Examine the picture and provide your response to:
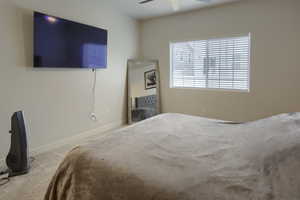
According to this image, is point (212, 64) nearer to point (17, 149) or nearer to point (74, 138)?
point (74, 138)

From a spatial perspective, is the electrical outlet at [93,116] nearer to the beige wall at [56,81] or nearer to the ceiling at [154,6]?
the beige wall at [56,81]

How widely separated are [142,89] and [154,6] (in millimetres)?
1699

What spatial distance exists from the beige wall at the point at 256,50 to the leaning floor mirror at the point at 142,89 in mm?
557

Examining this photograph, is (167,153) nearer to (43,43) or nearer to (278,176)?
(278,176)

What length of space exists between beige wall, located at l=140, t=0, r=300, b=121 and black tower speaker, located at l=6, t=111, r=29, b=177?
2980mm

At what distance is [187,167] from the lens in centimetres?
121

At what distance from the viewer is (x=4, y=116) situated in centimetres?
250

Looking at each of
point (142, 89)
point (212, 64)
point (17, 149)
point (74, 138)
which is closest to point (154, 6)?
point (212, 64)

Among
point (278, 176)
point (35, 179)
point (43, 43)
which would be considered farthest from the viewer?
point (43, 43)

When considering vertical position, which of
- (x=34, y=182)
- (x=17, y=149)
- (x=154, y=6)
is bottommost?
(x=34, y=182)

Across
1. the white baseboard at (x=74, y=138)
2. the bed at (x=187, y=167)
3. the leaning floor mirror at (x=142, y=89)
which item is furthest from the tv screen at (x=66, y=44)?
the bed at (x=187, y=167)

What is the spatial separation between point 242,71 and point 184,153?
287cm

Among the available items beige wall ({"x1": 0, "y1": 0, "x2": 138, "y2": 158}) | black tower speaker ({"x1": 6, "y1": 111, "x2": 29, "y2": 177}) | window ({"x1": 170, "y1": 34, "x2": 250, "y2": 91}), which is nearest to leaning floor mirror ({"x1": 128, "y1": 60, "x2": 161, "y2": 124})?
beige wall ({"x1": 0, "y1": 0, "x2": 138, "y2": 158})

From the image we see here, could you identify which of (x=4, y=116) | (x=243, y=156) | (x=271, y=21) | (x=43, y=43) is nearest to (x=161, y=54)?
(x=271, y=21)
